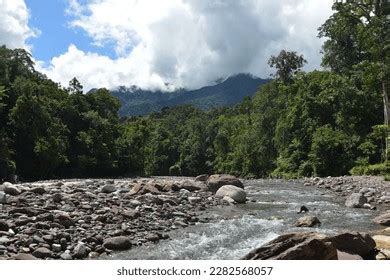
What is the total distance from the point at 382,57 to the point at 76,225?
24444 millimetres

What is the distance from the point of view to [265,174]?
53.8m

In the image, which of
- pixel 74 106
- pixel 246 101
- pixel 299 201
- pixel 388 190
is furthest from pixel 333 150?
pixel 246 101

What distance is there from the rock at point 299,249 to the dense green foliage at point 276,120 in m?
21.9

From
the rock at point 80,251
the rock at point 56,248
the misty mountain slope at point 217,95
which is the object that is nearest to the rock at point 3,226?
the rock at point 56,248

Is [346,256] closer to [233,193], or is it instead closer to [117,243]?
[117,243]

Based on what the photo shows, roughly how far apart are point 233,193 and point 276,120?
3725 cm

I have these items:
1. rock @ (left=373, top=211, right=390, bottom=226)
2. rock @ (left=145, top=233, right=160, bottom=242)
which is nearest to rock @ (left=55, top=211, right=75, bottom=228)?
rock @ (left=145, top=233, right=160, bottom=242)

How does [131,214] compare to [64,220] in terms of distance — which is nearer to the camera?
[64,220]

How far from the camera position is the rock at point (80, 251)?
30.4 ft

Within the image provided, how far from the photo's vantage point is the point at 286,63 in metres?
55.8

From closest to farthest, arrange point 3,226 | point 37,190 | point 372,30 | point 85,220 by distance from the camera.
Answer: point 3,226 < point 85,220 < point 37,190 < point 372,30

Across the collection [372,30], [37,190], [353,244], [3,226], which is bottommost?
[353,244]

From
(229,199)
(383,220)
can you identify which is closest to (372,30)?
(229,199)

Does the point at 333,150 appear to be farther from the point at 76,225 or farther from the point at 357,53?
the point at 76,225
